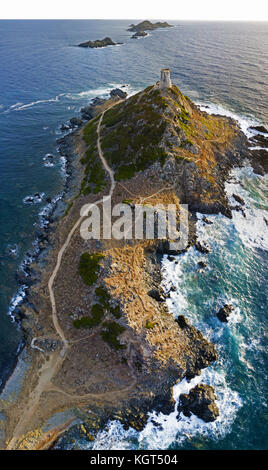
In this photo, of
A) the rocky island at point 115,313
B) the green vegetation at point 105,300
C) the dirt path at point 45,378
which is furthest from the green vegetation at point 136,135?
the dirt path at point 45,378

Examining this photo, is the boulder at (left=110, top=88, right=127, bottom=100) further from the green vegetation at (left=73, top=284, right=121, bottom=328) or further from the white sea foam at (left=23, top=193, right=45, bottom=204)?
the green vegetation at (left=73, top=284, right=121, bottom=328)

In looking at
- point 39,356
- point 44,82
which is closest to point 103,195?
point 39,356

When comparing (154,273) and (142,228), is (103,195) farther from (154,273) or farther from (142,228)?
(154,273)

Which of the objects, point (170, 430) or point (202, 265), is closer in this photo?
point (170, 430)

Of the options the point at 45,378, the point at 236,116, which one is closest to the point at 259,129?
the point at 236,116

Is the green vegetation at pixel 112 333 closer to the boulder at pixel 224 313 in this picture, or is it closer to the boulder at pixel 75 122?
the boulder at pixel 224 313

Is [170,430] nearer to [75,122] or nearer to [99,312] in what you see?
[99,312]
